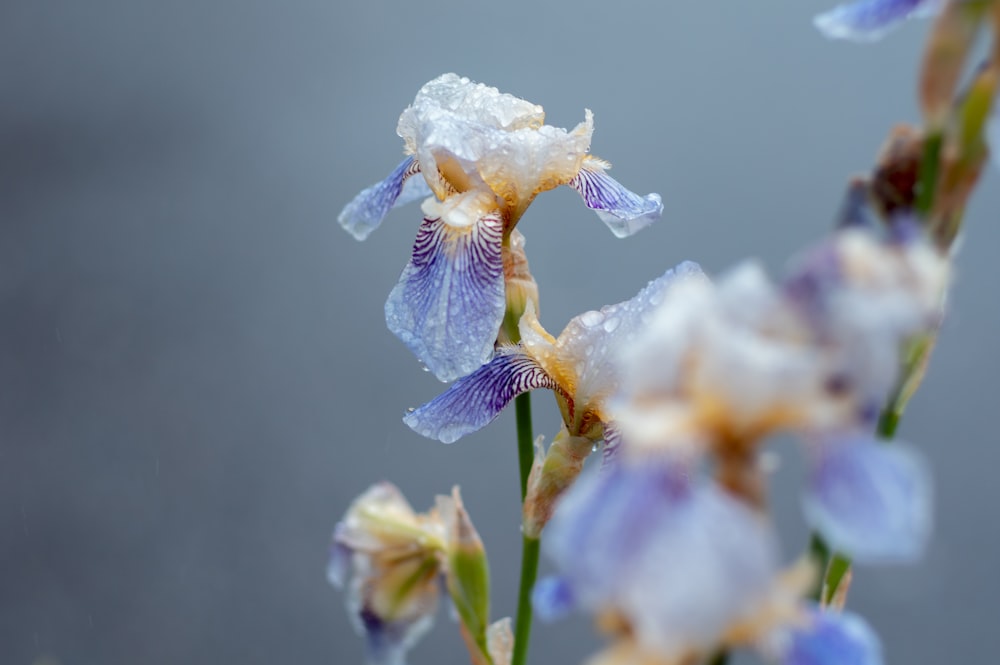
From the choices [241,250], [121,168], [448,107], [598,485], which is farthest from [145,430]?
[598,485]

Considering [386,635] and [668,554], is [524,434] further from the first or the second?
[668,554]

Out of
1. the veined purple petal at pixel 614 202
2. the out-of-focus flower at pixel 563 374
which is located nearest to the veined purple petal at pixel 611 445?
the out-of-focus flower at pixel 563 374

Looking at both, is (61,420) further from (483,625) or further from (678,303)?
(678,303)

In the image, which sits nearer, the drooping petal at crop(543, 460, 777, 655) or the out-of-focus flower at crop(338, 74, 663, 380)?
the drooping petal at crop(543, 460, 777, 655)

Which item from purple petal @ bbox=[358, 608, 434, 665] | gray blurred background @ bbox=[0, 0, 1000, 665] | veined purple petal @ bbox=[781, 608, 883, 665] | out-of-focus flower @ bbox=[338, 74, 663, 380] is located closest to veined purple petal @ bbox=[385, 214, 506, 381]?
out-of-focus flower @ bbox=[338, 74, 663, 380]

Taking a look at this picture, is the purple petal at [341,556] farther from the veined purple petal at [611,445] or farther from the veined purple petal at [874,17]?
the veined purple petal at [874,17]

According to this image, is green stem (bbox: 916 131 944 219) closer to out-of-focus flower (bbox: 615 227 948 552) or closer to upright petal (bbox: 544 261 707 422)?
out-of-focus flower (bbox: 615 227 948 552)

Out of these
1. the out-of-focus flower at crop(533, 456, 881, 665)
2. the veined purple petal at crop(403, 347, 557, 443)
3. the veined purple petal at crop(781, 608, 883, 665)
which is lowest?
the veined purple petal at crop(403, 347, 557, 443)

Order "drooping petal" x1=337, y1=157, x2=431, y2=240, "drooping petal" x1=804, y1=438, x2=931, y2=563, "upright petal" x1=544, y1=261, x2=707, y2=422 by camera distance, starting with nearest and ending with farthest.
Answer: "drooping petal" x1=804, y1=438, x2=931, y2=563 < "upright petal" x1=544, y1=261, x2=707, y2=422 < "drooping petal" x1=337, y1=157, x2=431, y2=240
